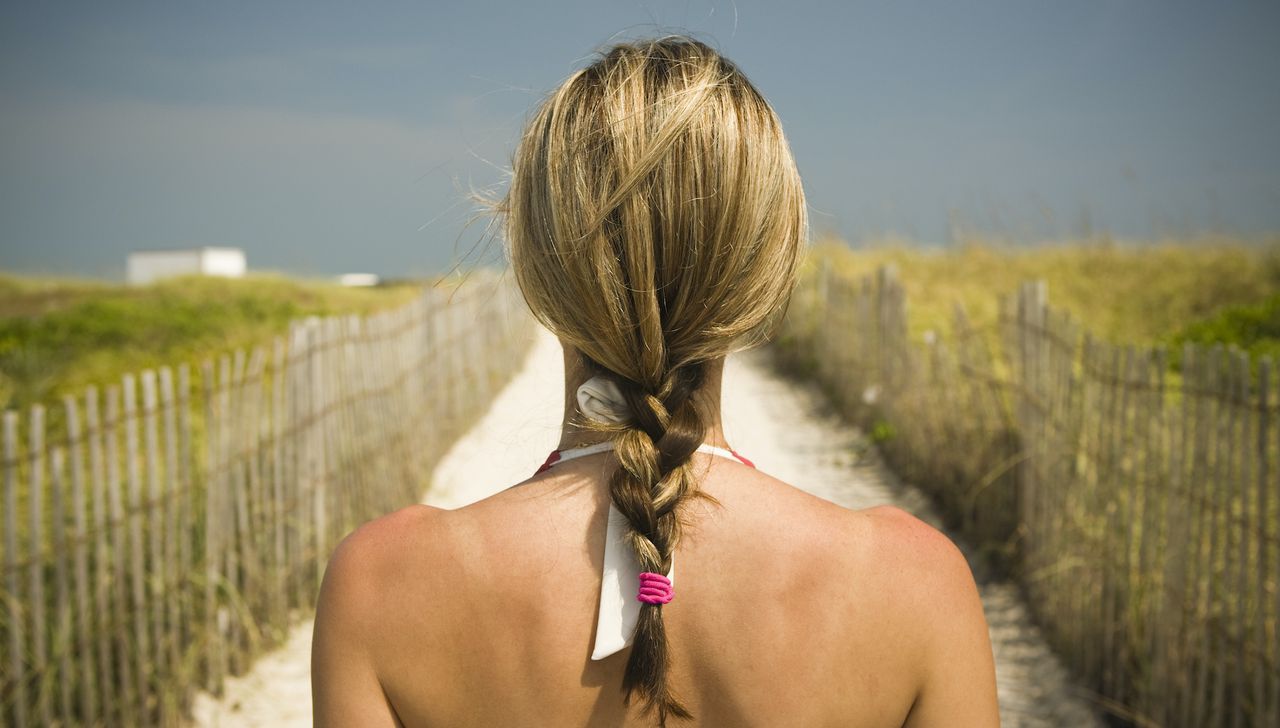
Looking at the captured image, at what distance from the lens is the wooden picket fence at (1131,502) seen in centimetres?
318

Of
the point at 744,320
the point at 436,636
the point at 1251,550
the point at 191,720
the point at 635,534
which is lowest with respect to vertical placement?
the point at 191,720

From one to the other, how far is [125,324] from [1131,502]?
10691 mm

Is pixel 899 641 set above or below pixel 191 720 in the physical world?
above

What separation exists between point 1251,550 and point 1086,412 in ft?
4.10

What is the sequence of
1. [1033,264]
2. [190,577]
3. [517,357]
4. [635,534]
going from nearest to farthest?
1. [635,534]
2. [190,577]
3. [517,357]
4. [1033,264]

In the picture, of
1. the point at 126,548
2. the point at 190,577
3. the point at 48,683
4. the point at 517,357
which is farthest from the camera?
the point at 517,357

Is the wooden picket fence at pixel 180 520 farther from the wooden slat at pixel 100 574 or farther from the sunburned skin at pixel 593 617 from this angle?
→ the sunburned skin at pixel 593 617

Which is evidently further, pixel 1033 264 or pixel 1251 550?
pixel 1033 264

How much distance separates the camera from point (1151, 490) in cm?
377

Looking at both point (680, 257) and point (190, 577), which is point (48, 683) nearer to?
point (190, 577)

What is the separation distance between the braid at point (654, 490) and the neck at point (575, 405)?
0.03 meters

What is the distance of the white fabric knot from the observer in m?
1.13

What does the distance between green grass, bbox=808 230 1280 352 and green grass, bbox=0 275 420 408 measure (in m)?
7.50

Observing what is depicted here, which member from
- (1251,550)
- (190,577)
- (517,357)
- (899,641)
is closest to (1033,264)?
(517,357)
